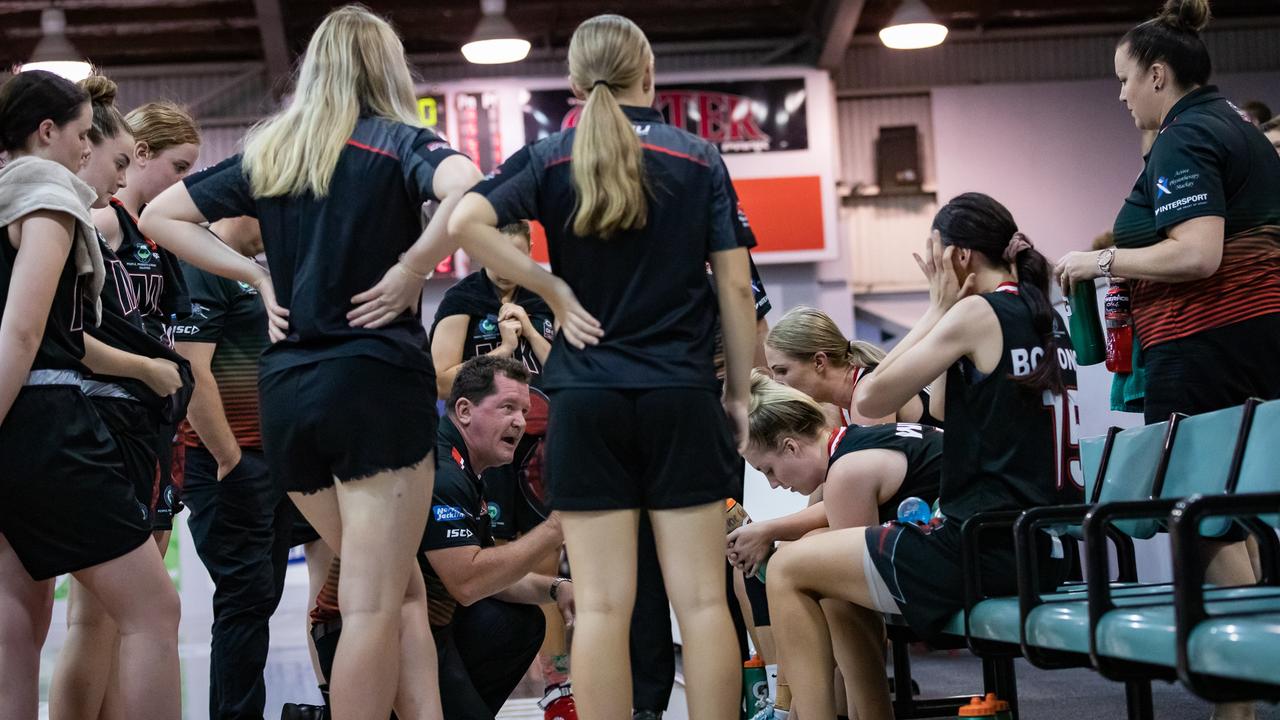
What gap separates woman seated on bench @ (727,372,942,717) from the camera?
276 centimetres

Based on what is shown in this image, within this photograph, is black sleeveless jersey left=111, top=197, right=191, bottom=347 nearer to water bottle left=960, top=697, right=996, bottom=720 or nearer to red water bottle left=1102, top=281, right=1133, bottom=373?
water bottle left=960, top=697, right=996, bottom=720

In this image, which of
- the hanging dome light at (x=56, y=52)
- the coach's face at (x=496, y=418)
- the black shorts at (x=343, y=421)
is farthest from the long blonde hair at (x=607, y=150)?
the hanging dome light at (x=56, y=52)

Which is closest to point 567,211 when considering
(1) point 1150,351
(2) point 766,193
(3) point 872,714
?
(3) point 872,714

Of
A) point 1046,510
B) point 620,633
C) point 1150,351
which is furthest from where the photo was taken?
point 1150,351

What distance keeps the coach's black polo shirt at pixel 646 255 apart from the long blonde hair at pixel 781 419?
705mm

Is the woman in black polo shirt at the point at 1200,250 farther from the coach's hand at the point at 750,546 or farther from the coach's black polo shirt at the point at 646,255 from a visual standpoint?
the coach's black polo shirt at the point at 646,255

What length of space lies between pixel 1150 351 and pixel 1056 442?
582mm

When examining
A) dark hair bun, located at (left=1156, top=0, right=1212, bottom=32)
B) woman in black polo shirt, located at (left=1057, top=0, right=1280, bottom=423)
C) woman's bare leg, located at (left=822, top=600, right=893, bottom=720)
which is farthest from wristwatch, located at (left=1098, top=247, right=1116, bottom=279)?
woman's bare leg, located at (left=822, top=600, right=893, bottom=720)

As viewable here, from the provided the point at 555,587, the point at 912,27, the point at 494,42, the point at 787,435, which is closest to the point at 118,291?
the point at 555,587

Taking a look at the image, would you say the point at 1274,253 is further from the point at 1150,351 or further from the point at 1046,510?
the point at 1046,510

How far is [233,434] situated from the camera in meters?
3.69

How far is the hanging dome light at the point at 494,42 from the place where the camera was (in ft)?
29.5

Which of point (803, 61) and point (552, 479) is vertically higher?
point (803, 61)

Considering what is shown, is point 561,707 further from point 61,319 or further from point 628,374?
point 61,319
